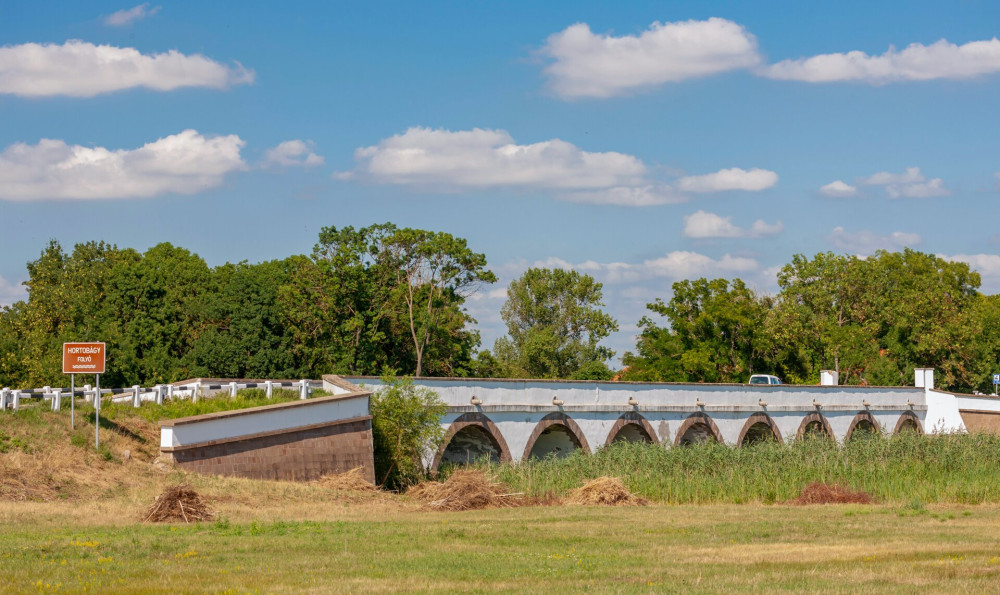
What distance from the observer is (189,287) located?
56.8 metres

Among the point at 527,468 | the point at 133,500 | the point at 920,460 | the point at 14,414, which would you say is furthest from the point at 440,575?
the point at 920,460

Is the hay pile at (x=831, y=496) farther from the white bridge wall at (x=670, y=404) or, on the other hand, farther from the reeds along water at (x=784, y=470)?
the white bridge wall at (x=670, y=404)

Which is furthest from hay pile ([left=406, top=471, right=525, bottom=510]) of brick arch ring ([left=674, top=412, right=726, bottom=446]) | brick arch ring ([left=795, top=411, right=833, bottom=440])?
brick arch ring ([left=795, top=411, right=833, bottom=440])

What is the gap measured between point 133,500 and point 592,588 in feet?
37.8

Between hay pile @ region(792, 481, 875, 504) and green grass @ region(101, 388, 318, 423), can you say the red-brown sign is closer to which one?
green grass @ region(101, 388, 318, 423)

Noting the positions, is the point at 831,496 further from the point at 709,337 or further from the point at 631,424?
the point at 709,337

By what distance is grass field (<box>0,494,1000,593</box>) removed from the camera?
11547 mm

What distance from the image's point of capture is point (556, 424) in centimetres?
3616

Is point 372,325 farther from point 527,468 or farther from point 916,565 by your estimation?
point 916,565

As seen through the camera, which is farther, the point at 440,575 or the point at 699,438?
the point at 699,438

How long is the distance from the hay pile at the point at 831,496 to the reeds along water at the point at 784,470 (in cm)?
47

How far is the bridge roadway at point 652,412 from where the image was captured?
33.3 m

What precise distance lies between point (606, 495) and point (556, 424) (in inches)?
488

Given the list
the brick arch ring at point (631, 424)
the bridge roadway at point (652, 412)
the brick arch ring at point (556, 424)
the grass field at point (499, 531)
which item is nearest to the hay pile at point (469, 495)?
the grass field at point (499, 531)
